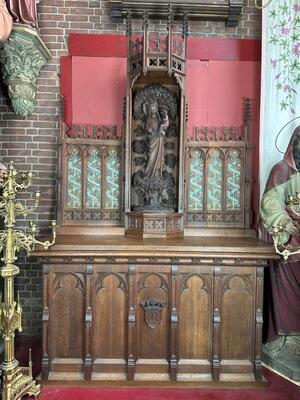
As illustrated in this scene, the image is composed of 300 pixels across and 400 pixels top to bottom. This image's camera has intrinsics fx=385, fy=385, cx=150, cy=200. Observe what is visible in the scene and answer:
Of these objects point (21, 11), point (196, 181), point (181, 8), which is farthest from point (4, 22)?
point (196, 181)

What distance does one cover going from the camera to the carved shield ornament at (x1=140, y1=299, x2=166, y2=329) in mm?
2982

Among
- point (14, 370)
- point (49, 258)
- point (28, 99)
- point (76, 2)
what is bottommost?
point (14, 370)

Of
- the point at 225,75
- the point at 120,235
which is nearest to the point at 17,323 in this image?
the point at 120,235

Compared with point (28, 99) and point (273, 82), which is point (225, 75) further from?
point (28, 99)

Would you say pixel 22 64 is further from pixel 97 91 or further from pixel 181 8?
pixel 181 8

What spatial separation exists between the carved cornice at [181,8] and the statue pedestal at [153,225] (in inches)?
77.4

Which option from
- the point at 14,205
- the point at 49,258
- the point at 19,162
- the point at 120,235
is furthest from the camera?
the point at 19,162

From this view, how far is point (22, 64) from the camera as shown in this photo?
11.3 feet

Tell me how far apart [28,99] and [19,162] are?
25.0 inches

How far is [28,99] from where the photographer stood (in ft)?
11.9

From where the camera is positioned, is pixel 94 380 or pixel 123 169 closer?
pixel 94 380

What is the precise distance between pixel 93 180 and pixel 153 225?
2.64 feet

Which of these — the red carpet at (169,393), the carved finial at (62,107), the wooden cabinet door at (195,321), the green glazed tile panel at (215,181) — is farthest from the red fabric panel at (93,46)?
the red carpet at (169,393)

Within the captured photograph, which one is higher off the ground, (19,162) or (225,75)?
(225,75)
